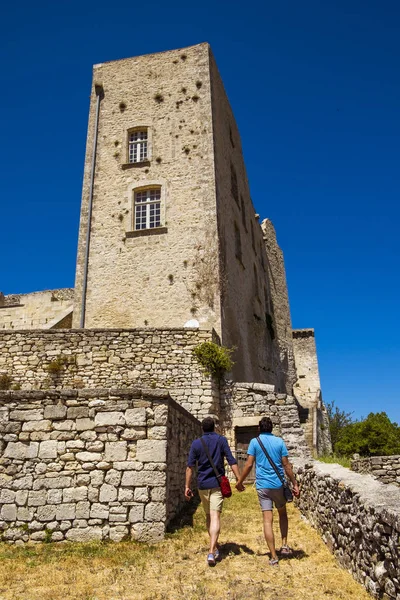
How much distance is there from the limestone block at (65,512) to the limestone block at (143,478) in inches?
30.6

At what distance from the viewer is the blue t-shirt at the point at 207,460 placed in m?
5.90

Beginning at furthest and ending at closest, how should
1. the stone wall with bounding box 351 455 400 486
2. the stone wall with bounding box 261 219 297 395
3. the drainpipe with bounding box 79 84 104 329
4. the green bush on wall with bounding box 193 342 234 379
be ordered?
1. the stone wall with bounding box 261 219 297 395
2. the drainpipe with bounding box 79 84 104 329
3. the stone wall with bounding box 351 455 400 486
4. the green bush on wall with bounding box 193 342 234 379

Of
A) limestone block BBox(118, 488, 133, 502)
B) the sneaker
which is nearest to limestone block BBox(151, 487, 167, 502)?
limestone block BBox(118, 488, 133, 502)

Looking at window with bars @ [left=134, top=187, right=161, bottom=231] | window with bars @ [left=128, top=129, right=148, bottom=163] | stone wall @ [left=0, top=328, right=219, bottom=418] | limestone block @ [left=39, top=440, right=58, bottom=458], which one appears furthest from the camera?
window with bars @ [left=128, top=129, right=148, bottom=163]

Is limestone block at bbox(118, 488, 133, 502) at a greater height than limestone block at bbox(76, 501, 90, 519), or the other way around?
limestone block at bbox(118, 488, 133, 502)

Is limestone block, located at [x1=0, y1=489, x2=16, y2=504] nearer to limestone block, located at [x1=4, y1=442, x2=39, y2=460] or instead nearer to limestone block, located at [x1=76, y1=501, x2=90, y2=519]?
limestone block, located at [x1=4, y1=442, x2=39, y2=460]

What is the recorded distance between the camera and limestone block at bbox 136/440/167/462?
6.81 metres

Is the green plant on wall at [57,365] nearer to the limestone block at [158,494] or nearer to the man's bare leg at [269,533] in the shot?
the limestone block at [158,494]

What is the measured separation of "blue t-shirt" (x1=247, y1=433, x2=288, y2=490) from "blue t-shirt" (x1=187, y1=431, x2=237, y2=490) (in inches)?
12.2

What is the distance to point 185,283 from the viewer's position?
16.1 meters

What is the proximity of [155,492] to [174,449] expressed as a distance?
1179mm

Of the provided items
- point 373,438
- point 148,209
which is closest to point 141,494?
point 148,209

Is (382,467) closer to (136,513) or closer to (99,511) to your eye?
(136,513)

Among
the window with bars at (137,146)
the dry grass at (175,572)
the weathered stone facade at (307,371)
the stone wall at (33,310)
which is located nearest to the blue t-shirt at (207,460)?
the dry grass at (175,572)
